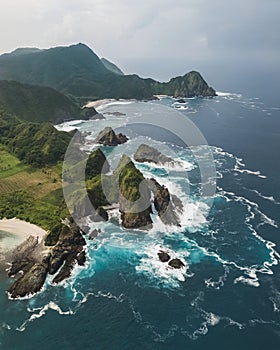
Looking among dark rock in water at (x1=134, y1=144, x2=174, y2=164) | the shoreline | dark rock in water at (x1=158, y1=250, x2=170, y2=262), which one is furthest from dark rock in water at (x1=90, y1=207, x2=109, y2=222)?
dark rock in water at (x1=134, y1=144, x2=174, y2=164)

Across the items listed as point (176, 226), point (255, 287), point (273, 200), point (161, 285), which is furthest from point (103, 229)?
point (273, 200)

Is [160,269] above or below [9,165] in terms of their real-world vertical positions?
below

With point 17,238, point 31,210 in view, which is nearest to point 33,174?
point 31,210

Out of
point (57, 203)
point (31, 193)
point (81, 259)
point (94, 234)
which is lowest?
point (81, 259)

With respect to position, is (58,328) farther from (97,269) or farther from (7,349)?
(97,269)

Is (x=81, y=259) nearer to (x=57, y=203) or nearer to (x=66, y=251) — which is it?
(x=66, y=251)
